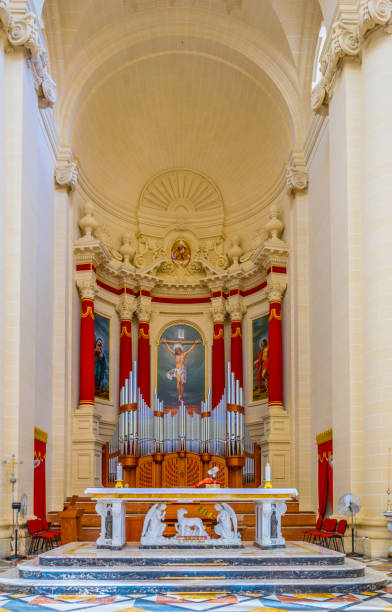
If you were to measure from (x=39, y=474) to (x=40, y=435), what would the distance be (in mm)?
850

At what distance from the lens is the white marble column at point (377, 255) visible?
12.5 m

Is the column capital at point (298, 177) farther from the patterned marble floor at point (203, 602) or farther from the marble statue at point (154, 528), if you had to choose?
the patterned marble floor at point (203, 602)

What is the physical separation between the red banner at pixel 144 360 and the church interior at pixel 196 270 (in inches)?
2.3

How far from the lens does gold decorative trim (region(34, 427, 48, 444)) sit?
15880 millimetres

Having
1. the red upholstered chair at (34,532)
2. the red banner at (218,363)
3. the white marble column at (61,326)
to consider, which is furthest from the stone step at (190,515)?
the red banner at (218,363)

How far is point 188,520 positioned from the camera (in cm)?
1235

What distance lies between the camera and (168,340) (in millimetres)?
23234

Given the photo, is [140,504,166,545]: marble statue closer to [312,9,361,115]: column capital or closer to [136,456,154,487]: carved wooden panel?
[136,456,154,487]: carved wooden panel

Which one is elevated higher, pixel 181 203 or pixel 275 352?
pixel 181 203

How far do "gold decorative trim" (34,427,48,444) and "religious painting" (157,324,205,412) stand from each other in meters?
6.15

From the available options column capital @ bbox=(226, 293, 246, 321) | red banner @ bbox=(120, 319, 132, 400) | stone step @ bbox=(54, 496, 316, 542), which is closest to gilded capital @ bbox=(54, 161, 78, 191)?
red banner @ bbox=(120, 319, 132, 400)

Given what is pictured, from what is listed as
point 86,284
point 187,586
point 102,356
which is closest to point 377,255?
point 187,586

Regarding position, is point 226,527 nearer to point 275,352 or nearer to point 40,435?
point 40,435

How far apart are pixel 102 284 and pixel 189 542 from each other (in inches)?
424
